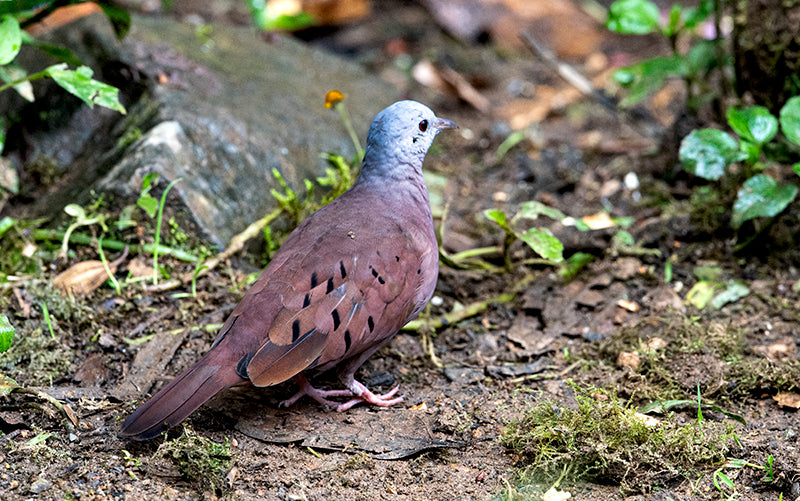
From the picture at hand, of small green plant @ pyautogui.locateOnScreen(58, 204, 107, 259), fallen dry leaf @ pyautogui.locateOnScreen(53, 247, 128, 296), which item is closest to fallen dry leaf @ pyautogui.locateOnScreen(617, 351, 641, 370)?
fallen dry leaf @ pyautogui.locateOnScreen(53, 247, 128, 296)

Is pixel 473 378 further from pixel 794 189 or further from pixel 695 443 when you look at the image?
pixel 794 189

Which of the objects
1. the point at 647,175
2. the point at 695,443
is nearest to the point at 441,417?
the point at 695,443

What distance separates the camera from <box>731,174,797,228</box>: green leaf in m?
3.81

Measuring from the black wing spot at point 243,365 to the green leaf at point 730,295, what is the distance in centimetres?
253

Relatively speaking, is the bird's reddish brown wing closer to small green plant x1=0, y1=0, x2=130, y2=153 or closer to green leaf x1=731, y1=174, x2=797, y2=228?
small green plant x1=0, y1=0, x2=130, y2=153

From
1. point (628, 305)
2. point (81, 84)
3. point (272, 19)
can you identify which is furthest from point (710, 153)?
point (272, 19)

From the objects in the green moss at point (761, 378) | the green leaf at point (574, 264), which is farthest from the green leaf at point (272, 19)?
the green moss at point (761, 378)

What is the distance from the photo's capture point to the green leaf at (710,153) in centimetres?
397

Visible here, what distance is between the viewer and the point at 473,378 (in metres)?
3.64

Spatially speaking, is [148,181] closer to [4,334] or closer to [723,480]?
[4,334]

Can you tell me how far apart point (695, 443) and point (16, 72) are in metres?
3.92

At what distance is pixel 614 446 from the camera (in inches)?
111

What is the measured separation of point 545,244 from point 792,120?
1.43 metres

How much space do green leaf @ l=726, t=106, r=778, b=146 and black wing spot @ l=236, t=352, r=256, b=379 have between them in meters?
2.79
